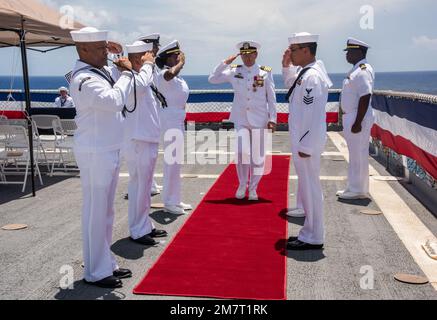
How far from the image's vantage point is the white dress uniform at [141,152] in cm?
572

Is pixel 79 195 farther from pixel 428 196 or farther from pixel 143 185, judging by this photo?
pixel 428 196

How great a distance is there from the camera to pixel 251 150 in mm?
7805

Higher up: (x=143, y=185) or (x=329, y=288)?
(x=143, y=185)

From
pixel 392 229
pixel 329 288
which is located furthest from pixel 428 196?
pixel 329 288

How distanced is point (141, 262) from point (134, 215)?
0.83 meters

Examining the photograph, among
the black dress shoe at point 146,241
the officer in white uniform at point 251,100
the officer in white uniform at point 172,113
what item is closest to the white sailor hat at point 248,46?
the officer in white uniform at point 251,100

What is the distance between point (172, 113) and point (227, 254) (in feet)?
7.72

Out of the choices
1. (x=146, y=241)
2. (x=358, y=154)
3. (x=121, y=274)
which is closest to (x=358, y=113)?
(x=358, y=154)

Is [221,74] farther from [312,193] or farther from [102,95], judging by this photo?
[102,95]

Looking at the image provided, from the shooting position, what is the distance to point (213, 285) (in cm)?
455

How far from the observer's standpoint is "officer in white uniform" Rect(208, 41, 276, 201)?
7.60m

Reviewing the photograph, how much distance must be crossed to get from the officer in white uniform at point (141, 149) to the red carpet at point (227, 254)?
1.51ft

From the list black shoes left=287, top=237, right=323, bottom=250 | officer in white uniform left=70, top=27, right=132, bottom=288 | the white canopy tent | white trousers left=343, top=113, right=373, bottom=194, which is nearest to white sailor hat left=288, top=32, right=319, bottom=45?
officer in white uniform left=70, top=27, right=132, bottom=288

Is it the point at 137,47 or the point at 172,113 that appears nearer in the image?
the point at 137,47
